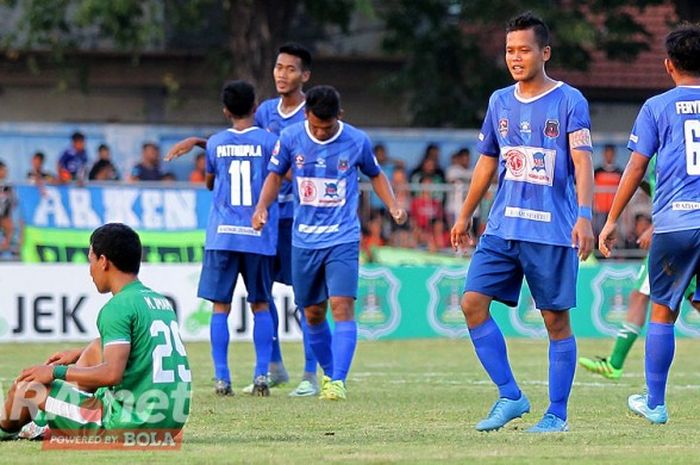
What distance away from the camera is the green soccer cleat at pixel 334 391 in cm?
1198

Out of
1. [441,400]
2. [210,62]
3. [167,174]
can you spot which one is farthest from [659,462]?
[210,62]

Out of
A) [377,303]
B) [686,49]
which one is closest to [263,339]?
[686,49]

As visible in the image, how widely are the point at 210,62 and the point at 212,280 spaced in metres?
19.9

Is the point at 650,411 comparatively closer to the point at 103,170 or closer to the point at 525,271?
the point at 525,271

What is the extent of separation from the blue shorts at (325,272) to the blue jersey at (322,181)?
0.06m

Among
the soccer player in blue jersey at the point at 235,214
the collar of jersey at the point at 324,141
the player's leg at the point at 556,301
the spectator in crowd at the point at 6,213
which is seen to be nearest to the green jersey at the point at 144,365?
the player's leg at the point at 556,301

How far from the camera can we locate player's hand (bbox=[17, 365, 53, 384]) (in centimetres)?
798

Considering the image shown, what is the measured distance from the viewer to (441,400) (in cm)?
1202

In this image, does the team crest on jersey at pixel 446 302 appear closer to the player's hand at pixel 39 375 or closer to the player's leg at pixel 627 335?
the player's leg at pixel 627 335

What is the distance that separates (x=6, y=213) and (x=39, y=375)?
1399 centimetres

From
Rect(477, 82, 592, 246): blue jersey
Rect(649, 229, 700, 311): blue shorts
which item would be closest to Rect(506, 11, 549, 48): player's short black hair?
Rect(477, 82, 592, 246): blue jersey

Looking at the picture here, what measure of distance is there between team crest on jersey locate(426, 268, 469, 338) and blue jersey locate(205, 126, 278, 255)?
858 cm

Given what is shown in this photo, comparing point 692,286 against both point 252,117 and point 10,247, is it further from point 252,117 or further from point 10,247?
point 10,247

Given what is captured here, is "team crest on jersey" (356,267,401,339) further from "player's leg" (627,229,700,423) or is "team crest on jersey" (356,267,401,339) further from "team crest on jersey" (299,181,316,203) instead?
"player's leg" (627,229,700,423)
